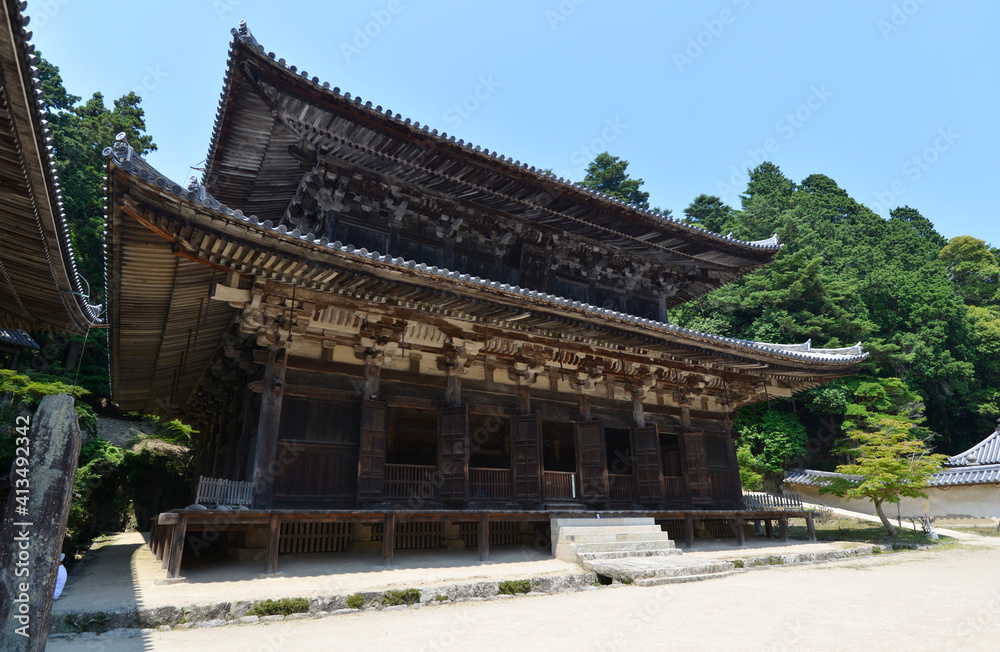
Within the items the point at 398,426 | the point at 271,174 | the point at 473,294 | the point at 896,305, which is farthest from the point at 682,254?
the point at 896,305

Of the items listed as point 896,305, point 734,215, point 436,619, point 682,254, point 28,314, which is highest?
point 734,215

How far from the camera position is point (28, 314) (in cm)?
1026

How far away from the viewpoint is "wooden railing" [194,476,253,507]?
888cm

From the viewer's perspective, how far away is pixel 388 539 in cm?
980

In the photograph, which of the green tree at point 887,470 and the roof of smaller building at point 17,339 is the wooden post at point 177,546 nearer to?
the green tree at point 887,470

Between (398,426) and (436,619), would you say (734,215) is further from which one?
(436,619)

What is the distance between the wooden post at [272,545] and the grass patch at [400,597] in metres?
2.36

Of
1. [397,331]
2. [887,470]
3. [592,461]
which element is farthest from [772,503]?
[397,331]

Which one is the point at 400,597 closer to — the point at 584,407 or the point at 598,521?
the point at 598,521

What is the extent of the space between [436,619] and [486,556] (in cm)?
409

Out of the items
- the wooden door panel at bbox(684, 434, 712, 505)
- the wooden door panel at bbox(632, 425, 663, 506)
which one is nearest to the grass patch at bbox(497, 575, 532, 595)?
the wooden door panel at bbox(632, 425, 663, 506)

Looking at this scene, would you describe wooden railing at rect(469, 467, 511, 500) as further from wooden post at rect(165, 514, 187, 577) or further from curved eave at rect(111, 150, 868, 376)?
wooden post at rect(165, 514, 187, 577)

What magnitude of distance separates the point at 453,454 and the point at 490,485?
1.40 meters

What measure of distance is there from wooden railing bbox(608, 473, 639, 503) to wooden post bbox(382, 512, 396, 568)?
6159 mm
